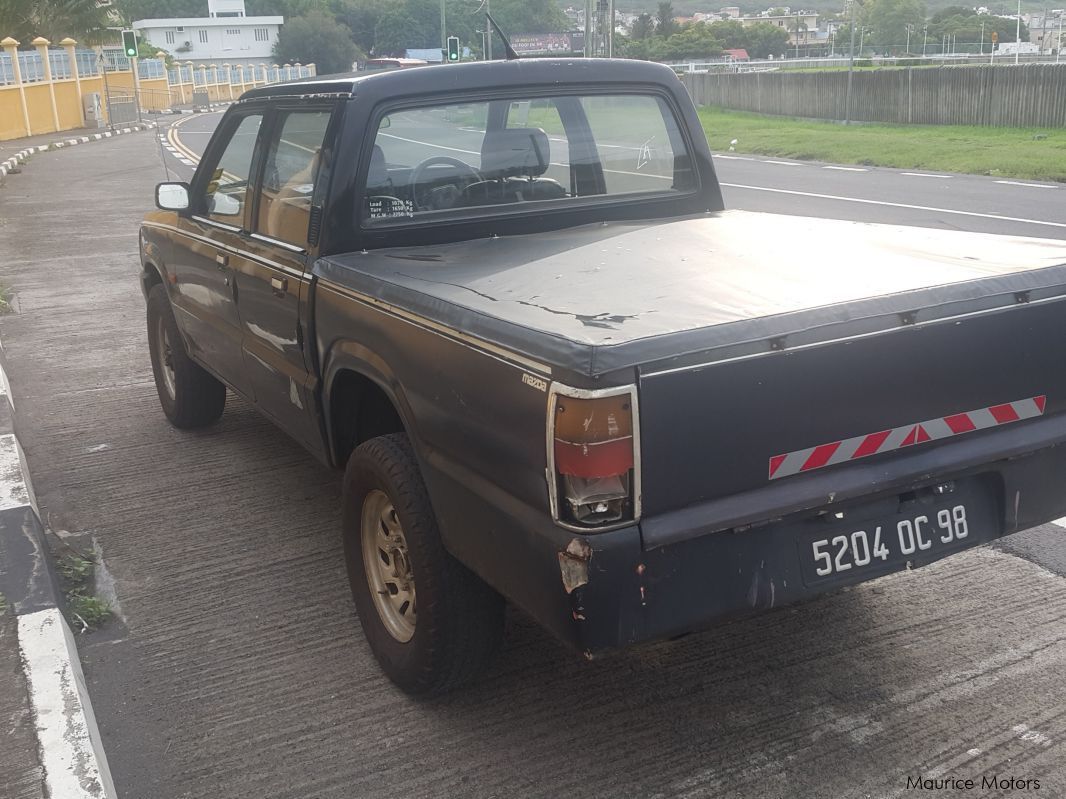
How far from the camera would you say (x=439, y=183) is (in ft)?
14.0

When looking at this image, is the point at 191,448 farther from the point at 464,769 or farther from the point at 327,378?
the point at 464,769

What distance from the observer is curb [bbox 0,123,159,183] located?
24625mm

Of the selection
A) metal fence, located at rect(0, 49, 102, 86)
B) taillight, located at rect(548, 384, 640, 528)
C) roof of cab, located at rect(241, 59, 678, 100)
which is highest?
metal fence, located at rect(0, 49, 102, 86)

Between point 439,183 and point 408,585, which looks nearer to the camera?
point 408,585

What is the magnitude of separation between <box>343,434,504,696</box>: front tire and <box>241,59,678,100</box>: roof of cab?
1.44m

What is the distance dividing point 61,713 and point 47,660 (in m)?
0.37

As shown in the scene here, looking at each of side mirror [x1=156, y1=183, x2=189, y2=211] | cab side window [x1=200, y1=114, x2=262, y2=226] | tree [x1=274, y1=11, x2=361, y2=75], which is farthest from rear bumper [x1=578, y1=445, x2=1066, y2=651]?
tree [x1=274, y1=11, x2=361, y2=75]

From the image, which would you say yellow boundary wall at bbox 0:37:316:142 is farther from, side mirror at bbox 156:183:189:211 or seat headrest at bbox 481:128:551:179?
seat headrest at bbox 481:128:551:179

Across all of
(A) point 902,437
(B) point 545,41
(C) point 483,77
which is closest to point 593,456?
(A) point 902,437

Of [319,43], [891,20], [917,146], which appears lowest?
[917,146]

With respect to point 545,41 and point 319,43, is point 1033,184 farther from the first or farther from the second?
point 319,43

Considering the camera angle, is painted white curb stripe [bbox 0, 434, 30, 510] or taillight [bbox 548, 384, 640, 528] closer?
taillight [bbox 548, 384, 640, 528]

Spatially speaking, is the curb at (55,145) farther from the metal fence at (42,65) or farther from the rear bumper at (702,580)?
the rear bumper at (702,580)

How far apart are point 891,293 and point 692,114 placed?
7.29 ft
